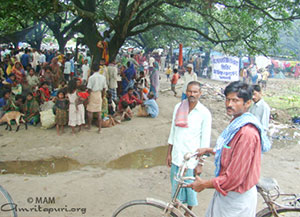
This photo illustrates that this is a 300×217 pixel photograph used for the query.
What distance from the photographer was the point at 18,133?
652cm

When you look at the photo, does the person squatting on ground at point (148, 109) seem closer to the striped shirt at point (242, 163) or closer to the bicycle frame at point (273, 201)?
the bicycle frame at point (273, 201)

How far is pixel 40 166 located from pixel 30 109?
7.83 ft

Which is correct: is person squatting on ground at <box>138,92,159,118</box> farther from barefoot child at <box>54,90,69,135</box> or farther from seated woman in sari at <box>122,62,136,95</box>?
barefoot child at <box>54,90,69,135</box>

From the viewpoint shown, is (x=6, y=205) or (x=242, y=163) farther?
(x=6, y=205)

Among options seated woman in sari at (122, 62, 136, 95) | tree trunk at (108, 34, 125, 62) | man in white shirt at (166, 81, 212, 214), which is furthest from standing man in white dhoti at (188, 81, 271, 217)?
seated woman in sari at (122, 62, 136, 95)

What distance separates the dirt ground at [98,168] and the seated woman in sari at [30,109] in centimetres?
35

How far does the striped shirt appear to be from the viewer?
1.95 m

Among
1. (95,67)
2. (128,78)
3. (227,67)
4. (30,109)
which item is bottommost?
(30,109)

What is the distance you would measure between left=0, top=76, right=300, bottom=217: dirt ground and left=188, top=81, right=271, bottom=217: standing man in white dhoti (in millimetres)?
1760

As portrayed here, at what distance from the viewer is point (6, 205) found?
2904 mm

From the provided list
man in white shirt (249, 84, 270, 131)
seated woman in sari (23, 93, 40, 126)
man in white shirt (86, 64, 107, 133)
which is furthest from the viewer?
seated woman in sari (23, 93, 40, 126)

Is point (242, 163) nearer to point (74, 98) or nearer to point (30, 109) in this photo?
point (74, 98)

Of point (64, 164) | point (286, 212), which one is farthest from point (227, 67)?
point (286, 212)

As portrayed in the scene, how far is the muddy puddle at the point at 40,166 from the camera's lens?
5.03 m
